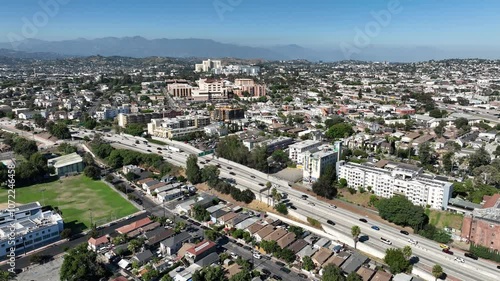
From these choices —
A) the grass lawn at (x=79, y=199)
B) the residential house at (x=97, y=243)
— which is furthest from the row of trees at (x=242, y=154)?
the residential house at (x=97, y=243)

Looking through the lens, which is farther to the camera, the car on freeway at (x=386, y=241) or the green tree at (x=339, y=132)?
the green tree at (x=339, y=132)

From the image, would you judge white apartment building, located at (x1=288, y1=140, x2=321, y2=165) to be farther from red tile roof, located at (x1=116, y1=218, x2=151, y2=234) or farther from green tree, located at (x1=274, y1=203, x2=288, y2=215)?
red tile roof, located at (x1=116, y1=218, x2=151, y2=234)

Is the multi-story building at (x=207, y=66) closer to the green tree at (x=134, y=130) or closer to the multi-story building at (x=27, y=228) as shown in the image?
the green tree at (x=134, y=130)

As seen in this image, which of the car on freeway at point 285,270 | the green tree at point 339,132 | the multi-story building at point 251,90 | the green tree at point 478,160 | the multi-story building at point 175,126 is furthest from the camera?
the multi-story building at point 251,90

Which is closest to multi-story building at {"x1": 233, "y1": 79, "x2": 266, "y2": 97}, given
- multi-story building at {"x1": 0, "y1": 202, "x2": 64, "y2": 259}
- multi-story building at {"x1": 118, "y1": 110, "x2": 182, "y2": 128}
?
multi-story building at {"x1": 118, "y1": 110, "x2": 182, "y2": 128}

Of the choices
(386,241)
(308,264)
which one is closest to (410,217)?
(386,241)

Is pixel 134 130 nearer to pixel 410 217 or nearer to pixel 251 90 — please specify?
pixel 410 217
